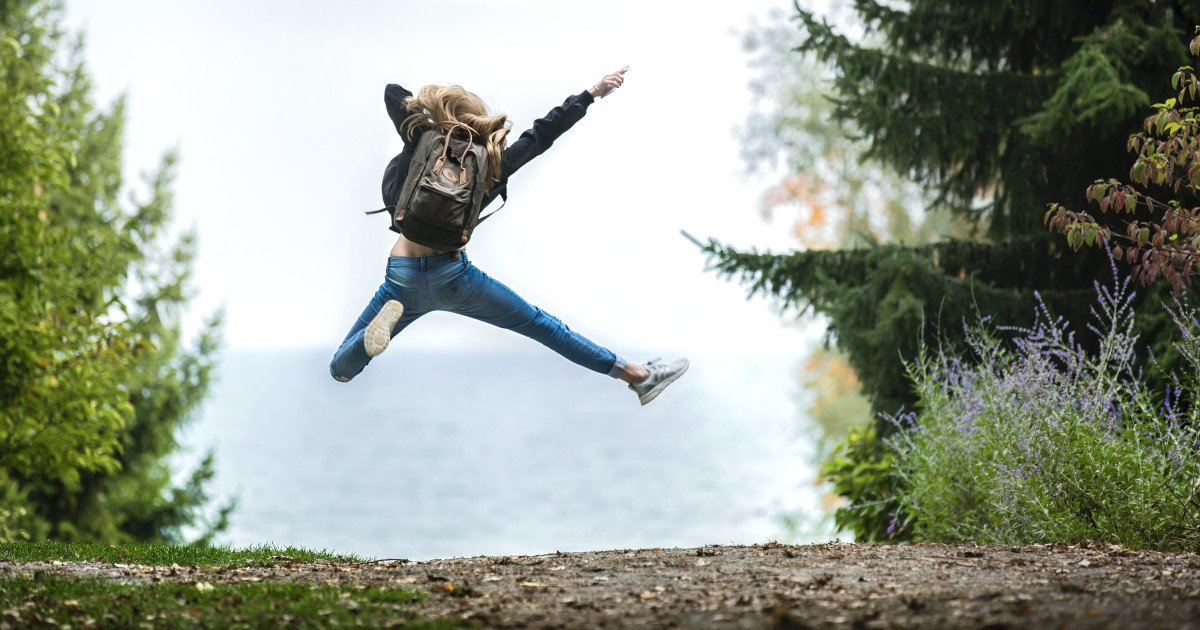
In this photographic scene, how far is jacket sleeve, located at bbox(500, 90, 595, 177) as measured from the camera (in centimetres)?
481

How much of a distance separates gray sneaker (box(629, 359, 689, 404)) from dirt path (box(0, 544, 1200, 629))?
859 mm

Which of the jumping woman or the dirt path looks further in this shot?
the jumping woman

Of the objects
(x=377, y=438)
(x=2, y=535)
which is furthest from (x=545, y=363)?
(x=2, y=535)

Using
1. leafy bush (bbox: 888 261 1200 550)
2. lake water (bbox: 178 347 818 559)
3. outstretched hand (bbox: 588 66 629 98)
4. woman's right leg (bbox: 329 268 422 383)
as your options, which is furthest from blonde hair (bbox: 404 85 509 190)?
lake water (bbox: 178 347 818 559)

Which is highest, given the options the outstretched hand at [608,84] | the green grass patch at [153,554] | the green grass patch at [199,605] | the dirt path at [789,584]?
the outstretched hand at [608,84]

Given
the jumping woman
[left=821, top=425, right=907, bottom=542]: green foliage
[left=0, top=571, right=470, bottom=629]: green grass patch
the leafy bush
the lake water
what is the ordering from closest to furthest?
[left=0, top=571, right=470, bottom=629]: green grass patch, the jumping woman, the leafy bush, [left=821, top=425, right=907, bottom=542]: green foliage, the lake water

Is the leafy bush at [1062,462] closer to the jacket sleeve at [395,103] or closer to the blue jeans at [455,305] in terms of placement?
the blue jeans at [455,305]

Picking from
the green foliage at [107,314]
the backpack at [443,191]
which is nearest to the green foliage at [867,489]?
the backpack at [443,191]

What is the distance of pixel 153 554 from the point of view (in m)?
5.84

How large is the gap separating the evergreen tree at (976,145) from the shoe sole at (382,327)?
3.98 metres

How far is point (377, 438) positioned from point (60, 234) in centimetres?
5046

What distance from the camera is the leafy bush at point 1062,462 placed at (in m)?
5.17

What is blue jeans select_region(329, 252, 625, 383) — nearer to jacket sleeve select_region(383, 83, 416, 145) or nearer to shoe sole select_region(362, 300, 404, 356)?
shoe sole select_region(362, 300, 404, 356)

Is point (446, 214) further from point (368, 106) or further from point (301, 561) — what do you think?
point (301, 561)
